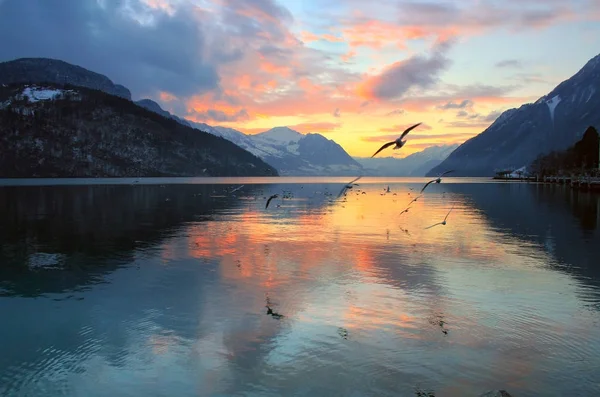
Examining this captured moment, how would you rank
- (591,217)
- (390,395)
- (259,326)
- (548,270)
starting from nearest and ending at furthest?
(390,395) → (259,326) → (548,270) → (591,217)

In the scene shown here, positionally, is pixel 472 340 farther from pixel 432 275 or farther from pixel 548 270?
pixel 548 270

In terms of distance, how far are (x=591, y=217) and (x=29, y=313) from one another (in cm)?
6415

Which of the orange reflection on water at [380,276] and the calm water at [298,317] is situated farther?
the orange reflection on water at [380,276]

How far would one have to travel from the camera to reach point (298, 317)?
20625mm

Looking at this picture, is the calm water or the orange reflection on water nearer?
the calm water

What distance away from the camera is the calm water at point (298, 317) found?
14.8 metres

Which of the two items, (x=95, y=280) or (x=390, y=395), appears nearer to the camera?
(x=390, y=395)

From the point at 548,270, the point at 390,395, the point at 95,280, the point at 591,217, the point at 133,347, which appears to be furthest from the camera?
the point at 591,217

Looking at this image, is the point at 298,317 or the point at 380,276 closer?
the point at 298,317

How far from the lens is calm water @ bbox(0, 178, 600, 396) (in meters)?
14.8

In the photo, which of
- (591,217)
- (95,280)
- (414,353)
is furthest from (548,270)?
(591,217)

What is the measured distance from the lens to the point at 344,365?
51.5 feet

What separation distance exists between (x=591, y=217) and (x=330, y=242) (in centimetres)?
4018

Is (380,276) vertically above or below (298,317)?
Answer: above
